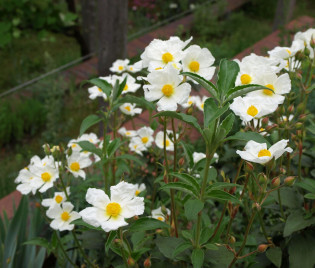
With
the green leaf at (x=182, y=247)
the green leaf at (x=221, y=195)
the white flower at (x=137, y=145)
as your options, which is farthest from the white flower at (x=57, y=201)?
the green leaf at (x=221, y=195)

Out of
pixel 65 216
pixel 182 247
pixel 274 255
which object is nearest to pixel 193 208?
pixel 182 247

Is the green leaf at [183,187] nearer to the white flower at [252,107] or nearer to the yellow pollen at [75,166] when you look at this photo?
the white flower at [252,107]

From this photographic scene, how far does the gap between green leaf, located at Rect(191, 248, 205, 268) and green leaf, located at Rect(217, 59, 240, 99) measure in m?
0.40

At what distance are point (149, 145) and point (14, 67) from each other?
8.37 ft

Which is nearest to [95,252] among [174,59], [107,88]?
[107,88]

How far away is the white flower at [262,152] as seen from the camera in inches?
36.2

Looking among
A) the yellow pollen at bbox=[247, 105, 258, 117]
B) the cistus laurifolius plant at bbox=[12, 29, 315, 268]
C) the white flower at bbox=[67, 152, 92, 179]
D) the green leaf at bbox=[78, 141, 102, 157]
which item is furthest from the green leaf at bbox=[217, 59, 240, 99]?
the white flower at bbox=[67, 152, 92, 179]

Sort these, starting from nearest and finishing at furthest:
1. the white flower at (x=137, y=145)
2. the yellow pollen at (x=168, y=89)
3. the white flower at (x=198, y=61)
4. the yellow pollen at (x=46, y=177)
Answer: the yellow pollen at (x=168, y=89), the white flower at (x=198, y=61), the yellow pollen at (x=46, y=177), the white flower at (x=137, y=145)

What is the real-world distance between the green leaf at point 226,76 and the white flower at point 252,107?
71mm

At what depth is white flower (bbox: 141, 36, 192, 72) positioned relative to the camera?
107 centimetres

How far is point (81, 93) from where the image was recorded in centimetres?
344

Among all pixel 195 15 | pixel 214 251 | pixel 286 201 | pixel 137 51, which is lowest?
pixel 214 251

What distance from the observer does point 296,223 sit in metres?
1.15

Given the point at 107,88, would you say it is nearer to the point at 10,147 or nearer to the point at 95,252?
the point at 95,252
